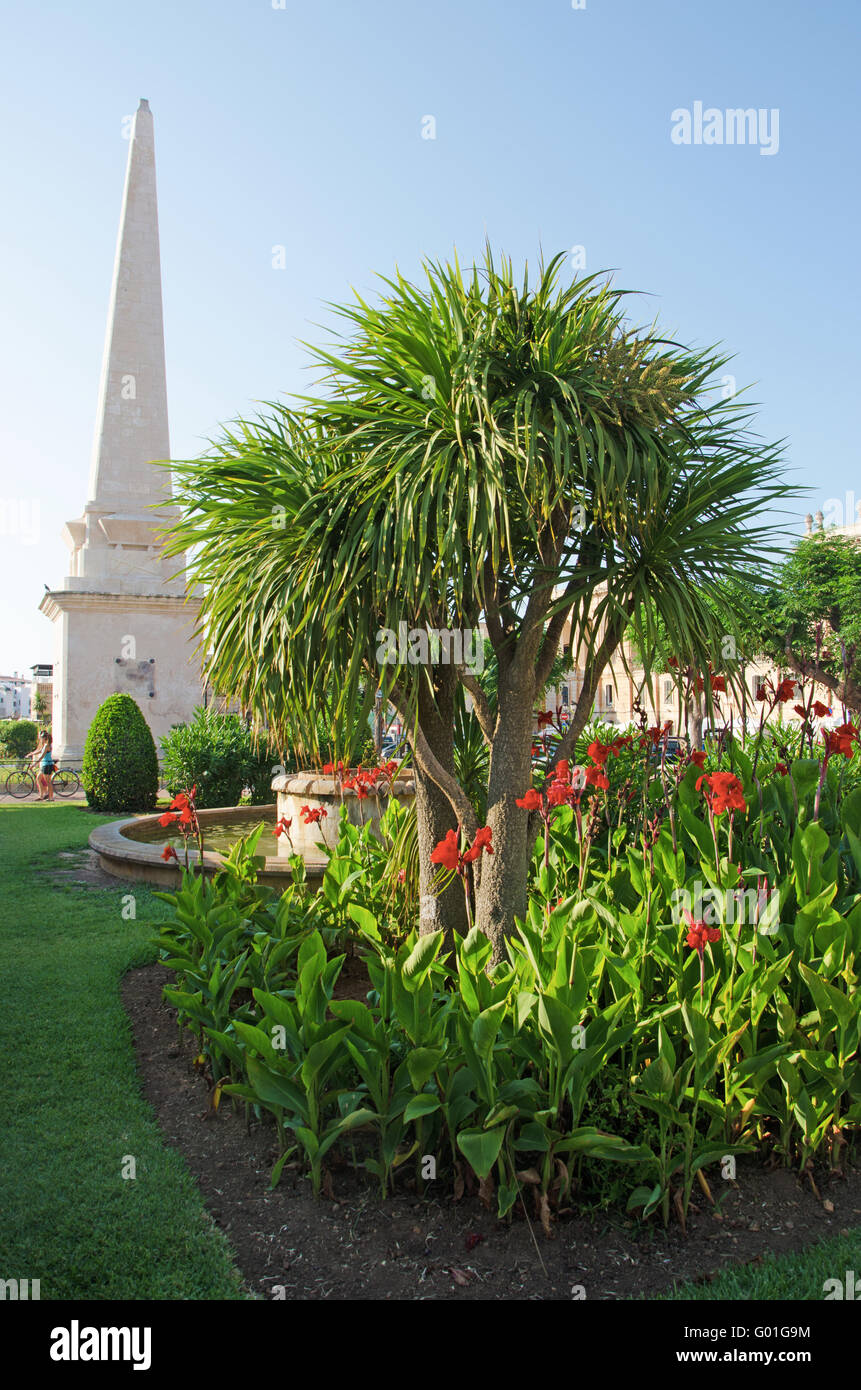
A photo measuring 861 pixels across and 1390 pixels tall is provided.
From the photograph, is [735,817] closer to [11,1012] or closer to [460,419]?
[460,419]

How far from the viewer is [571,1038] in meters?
2.80

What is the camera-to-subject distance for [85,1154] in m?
3.18

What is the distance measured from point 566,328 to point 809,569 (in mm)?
26042

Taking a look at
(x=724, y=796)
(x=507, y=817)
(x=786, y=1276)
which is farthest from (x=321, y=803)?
(x=786, y=1276)

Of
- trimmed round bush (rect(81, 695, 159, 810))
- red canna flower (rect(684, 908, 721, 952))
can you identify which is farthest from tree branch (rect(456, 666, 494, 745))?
trimmed round bush (rect(81, 695, 159, 810))

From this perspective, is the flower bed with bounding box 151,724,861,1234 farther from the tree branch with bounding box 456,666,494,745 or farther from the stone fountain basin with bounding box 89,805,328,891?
the stone fountain basin with bounding box 89,805,328,891

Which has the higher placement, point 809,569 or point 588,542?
point 809,569

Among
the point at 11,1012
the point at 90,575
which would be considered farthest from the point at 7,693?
the point at 11,1012

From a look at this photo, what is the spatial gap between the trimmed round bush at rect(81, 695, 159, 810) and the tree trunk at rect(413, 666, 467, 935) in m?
10.9

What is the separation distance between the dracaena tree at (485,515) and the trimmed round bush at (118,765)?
1064 centimetres

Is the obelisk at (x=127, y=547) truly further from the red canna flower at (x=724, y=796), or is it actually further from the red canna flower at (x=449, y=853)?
the red canna flower at (x=724, y=796)

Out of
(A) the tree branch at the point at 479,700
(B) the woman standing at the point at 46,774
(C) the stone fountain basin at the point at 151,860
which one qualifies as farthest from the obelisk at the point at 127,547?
(A) the tree branch at the point at 479,700

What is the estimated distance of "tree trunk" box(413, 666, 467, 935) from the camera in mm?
4676
